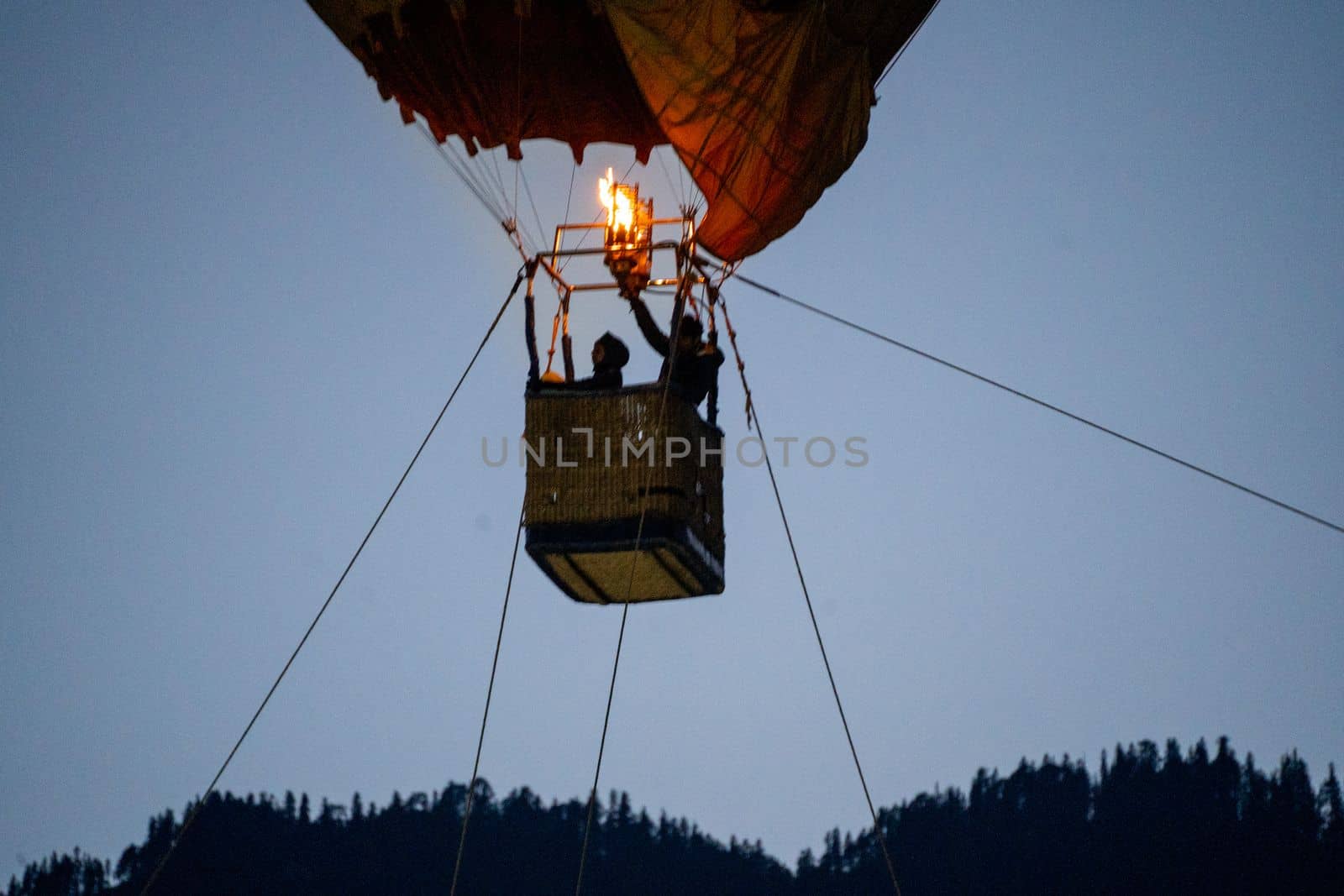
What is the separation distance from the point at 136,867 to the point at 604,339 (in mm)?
18427

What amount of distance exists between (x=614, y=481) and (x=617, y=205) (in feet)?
4.09

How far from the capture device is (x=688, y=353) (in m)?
7.22

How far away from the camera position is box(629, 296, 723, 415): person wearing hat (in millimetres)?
7164

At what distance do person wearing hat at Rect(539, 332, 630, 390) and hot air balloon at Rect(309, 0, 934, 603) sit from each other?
0.08 m

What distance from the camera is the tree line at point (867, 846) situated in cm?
2055

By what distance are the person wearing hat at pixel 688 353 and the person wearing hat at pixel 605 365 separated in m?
0.12

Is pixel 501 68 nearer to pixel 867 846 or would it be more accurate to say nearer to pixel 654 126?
pixel 654 126

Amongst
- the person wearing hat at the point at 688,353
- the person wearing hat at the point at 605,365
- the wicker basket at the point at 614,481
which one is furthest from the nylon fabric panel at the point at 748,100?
the wicker basket at the point at 614,481

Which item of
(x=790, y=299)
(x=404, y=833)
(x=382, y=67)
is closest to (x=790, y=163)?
(x=790, y=299)

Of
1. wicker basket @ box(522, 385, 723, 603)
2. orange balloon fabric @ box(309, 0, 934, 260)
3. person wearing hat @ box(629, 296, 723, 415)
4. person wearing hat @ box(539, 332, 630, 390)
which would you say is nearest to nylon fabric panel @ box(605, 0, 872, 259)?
orange balloon fabric @ box(309, 0, 934, 260)

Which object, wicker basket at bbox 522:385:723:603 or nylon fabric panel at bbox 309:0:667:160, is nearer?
wicker basket at bbox 522:385:723:603

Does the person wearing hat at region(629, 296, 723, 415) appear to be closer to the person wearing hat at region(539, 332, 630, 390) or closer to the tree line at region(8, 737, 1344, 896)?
the person wearing hat at region(539, 332, 630, 390)

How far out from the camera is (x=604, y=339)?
23.6 feet

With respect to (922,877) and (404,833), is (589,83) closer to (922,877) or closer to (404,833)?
(922,877)
